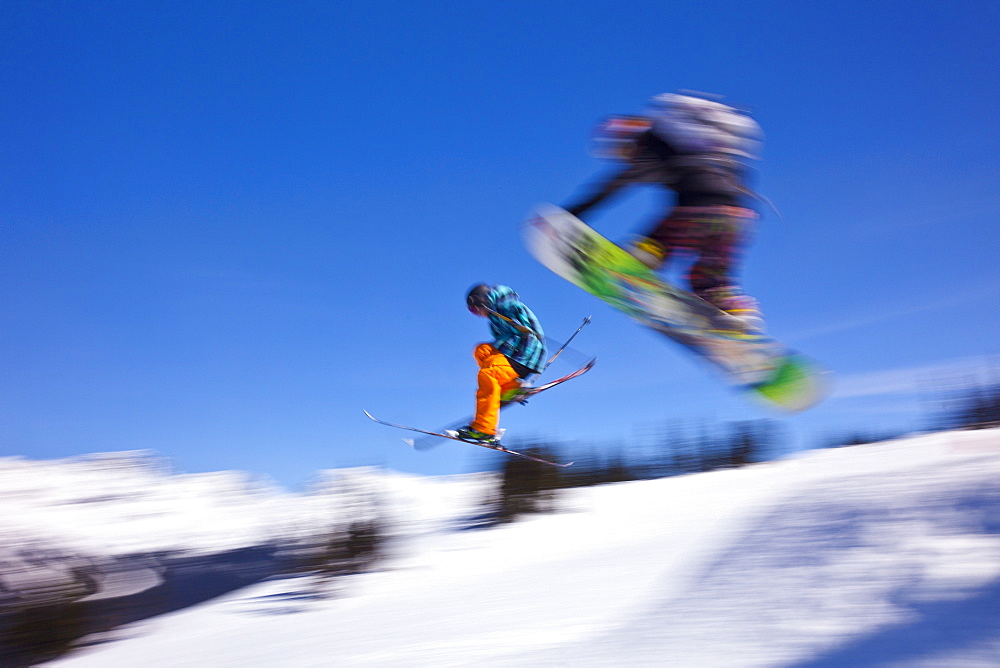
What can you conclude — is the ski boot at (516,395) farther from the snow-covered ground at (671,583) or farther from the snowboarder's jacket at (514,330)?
the snow-covered ground at (671,583)

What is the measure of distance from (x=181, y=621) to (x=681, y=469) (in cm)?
674

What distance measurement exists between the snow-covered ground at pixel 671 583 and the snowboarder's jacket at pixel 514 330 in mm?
1610

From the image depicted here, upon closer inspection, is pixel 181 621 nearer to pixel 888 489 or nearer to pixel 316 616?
pixel 316 616

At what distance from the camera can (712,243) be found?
12.4 ft

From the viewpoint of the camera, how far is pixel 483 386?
458 centimetres

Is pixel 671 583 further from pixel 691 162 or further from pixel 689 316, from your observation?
pixel 691 162

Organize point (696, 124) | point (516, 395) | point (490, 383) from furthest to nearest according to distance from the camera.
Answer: point (516, 395) → point (490, 383) → point (696, 124)

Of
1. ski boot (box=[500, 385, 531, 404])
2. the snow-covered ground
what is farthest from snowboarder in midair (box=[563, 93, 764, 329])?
the snow-covered ground

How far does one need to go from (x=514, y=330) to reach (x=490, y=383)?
400 mm

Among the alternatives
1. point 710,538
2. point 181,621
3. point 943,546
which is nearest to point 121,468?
point 181,621

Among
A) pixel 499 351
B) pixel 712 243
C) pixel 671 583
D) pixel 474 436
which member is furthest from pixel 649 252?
pixel 671 583

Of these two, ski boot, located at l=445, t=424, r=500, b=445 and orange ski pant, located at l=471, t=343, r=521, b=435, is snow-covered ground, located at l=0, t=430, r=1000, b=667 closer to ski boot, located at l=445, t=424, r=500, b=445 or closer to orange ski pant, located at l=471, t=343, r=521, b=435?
ski boot, located at l=445, t=424, r=500, b=445

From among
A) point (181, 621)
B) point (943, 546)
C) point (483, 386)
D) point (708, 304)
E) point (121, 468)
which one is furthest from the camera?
A: point (121, 468)

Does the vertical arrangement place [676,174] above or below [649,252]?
above
